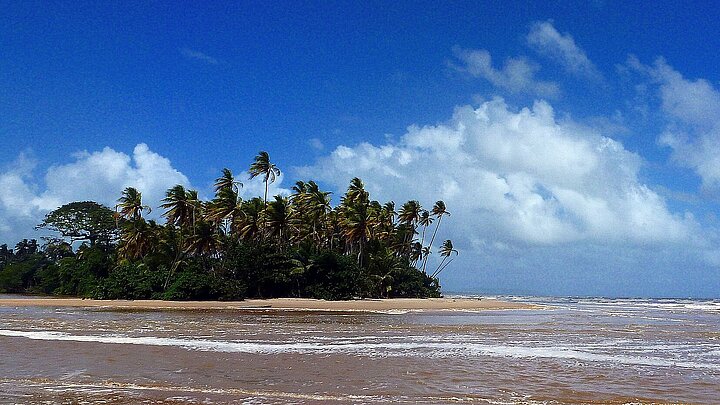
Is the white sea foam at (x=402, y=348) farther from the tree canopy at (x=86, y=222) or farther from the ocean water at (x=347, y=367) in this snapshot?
the tree canopy at (x=86, y=222)

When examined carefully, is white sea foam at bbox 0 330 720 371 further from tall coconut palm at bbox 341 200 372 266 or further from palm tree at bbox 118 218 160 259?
tall coconut palm at bbox 341 200 372 266

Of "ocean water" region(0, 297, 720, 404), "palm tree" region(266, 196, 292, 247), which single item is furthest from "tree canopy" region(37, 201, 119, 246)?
"ocean water" region(0, 297, 720, 404)

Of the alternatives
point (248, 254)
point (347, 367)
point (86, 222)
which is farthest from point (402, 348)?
point (86, 222)

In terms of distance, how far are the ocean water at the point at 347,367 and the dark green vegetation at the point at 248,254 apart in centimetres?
2931

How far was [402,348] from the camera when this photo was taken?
16.1 metres

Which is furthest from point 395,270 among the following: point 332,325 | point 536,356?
point 536,356

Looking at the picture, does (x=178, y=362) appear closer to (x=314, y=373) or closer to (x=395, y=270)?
(x=314, y=373)

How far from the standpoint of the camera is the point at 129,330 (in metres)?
20.8

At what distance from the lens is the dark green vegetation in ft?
165

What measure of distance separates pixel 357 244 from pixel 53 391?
53544 millimetres

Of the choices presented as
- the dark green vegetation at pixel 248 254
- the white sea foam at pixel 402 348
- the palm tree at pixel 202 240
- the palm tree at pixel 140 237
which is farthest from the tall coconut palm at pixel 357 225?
the white sea foam at pixel 402 348

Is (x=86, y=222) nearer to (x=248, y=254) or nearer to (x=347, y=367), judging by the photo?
(x=248, y=254)

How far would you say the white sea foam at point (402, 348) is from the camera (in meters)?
14.4

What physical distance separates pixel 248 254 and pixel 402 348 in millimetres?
35633
